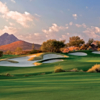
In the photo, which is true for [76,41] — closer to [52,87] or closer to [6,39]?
[52,87]

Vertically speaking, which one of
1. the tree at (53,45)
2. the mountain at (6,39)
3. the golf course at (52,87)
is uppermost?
the mountain at (6,39)

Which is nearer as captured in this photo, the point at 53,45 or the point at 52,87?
the point at 52,87

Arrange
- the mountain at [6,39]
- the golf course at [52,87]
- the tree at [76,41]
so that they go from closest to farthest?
the golf course at [52,87], the tree at [76,41], the mountain at [6,39]

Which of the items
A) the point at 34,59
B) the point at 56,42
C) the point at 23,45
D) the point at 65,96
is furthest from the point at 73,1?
the point at 23,45

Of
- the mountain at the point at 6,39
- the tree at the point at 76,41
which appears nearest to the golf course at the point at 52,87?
the tree at the point at 76,41

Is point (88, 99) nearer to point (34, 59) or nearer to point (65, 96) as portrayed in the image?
point (65, 96)

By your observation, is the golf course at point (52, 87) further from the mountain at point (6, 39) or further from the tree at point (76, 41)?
the mountain at point (6, 39)

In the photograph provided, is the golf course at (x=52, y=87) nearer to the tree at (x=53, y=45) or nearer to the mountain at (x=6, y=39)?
the tree at (x=53, y=45)

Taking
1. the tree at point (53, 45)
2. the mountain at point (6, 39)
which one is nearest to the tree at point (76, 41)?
the tree at point (53, 45)

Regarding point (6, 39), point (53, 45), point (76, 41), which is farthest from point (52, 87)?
point (6, 39)

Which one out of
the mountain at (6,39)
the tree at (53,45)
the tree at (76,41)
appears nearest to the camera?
the tree at (53,45)

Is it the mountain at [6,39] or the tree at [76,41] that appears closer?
the tree at [76,41]

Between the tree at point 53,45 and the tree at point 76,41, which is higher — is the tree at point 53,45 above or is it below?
below

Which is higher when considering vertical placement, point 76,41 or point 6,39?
point 6,39
